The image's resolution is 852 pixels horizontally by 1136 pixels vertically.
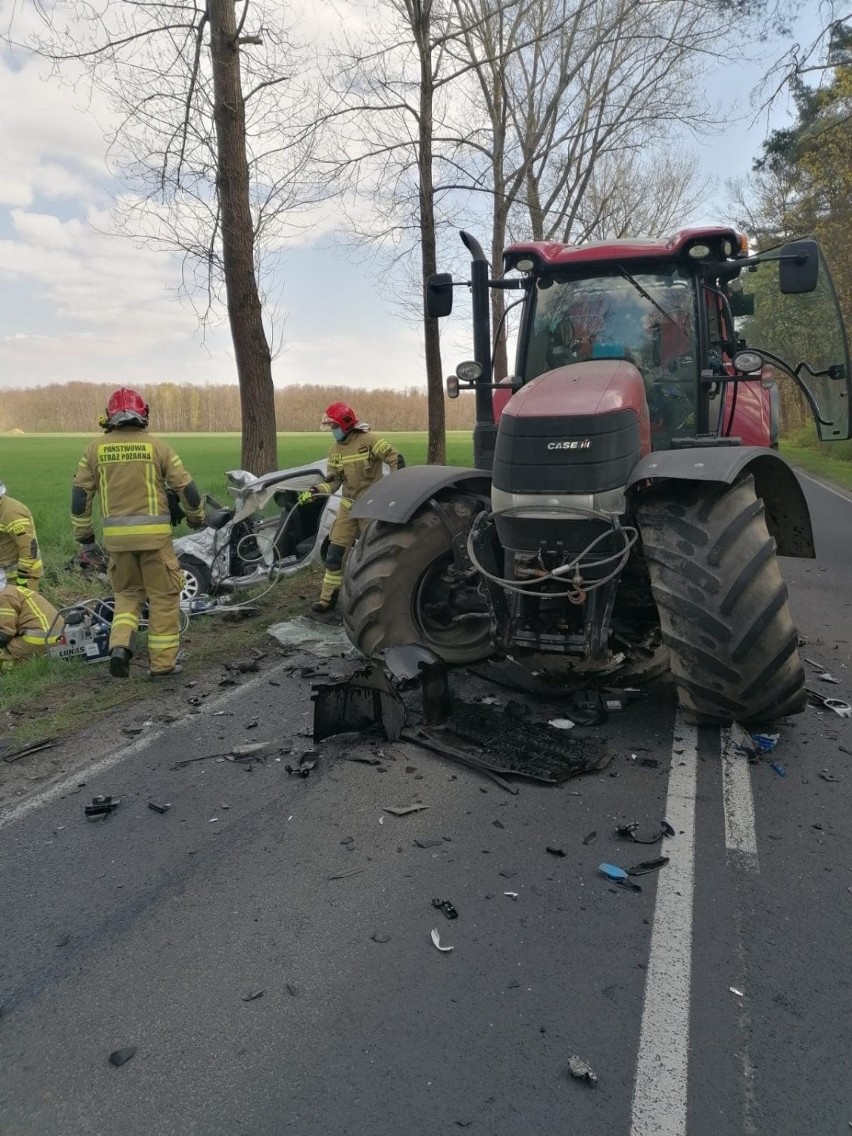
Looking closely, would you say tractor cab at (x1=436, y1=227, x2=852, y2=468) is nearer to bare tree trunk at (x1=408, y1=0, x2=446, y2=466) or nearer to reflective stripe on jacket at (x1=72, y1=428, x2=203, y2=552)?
reflective stripe on jacket at (x1=72, y1=428, x2=203, y2=552)

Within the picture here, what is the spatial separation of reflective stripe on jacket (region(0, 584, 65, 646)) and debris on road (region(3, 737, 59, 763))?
6.40 feet

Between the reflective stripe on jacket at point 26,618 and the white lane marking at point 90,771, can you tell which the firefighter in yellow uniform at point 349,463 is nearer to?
the reflective stripe on jacket at point 26,618

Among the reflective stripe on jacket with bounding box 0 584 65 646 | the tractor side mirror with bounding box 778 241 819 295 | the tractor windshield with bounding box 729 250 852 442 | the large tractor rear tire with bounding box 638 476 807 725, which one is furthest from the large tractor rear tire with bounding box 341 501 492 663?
the reflective stripe on jacket with bounding box 0 584 65 646

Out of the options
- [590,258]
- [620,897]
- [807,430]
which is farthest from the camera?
[807,430]

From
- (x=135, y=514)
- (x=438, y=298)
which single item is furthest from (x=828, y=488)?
(x=135, y=514)

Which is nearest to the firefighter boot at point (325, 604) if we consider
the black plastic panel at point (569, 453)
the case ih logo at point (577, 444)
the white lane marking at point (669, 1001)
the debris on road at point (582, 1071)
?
the black plastic panel at point (569, 453)

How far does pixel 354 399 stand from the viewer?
10225cm

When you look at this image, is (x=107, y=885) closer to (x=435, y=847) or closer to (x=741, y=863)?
(x=435, y=847)

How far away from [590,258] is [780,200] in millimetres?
24417

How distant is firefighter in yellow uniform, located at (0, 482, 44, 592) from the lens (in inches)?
260

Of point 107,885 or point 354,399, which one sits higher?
point 354,399

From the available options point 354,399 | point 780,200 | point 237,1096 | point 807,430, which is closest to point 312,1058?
point 237,1096

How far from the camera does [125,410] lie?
607 cm

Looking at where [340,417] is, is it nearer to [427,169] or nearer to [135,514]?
[135,514]
